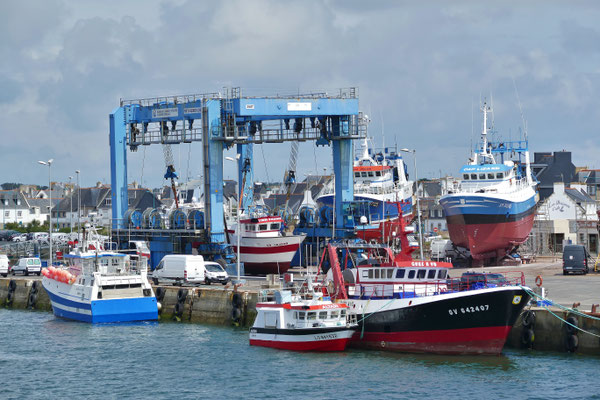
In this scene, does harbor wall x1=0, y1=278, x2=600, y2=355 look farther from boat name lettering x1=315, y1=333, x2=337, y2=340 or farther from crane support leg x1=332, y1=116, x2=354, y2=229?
crane support leg x1=332, y1=116, x2=354, y2=229

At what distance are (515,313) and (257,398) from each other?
35.8 feet

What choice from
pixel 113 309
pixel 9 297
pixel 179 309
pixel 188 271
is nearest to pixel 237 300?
pixel 179 309

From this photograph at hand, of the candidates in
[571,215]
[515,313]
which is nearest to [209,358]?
[515,313]

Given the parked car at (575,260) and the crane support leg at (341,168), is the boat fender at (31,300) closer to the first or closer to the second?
the crane support leg at (341,168)

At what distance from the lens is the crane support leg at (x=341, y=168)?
6294 centimetres

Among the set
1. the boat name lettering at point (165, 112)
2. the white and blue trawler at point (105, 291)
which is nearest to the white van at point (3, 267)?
the boat name lettering at point (165, 112)

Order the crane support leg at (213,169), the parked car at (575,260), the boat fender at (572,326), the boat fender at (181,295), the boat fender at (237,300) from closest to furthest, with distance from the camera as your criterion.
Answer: the boat fender at (572,326)
the boat fender at (237,300)
the boat fender at (181,295)
the parked car at (575,260)
the crane support leg at (213,169)

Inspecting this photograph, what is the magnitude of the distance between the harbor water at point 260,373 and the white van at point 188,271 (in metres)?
11.7

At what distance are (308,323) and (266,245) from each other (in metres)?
24.6

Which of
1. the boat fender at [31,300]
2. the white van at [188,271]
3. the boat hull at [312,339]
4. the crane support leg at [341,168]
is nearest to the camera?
the boat hull at [312,339]

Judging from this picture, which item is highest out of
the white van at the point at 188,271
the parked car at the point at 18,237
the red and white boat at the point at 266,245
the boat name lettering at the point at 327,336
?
the parked car at the point at 18,237

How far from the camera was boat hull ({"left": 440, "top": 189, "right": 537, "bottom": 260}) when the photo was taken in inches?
2650

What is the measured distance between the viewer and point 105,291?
47.6m

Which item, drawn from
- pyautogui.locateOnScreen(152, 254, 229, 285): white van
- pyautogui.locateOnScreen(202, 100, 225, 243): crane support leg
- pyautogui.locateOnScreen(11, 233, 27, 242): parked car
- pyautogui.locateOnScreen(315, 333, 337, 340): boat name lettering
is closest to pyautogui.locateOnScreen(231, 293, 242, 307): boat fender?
pyautogui.locateOnScreen(152, 254, 229, 285): white van
